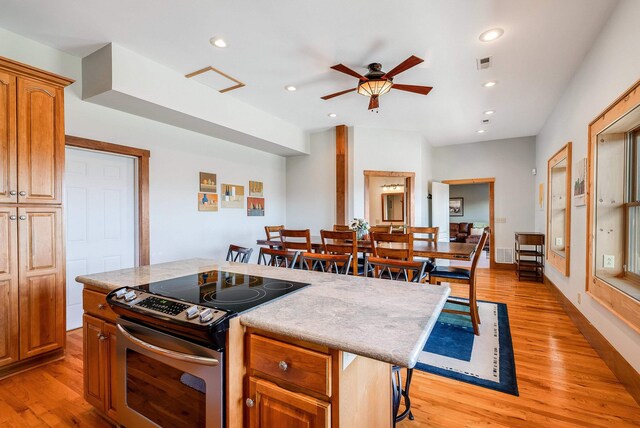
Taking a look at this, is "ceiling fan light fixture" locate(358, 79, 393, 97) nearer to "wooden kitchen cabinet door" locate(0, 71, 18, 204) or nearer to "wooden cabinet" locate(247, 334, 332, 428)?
"wooden cabinet" locate(247, 334, 332, 428)

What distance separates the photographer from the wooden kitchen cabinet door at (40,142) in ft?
7.64

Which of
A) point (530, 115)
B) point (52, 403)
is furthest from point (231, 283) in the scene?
point (530, 115)

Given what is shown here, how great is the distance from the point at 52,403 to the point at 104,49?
2958mm

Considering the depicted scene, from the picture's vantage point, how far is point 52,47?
9.43ft


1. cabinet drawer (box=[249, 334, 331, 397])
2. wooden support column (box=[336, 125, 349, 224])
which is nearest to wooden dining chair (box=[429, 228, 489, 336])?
wooden support column (box=[336, 125, 349, 224])

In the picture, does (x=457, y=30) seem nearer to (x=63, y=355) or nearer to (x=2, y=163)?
(x=2, y=163)

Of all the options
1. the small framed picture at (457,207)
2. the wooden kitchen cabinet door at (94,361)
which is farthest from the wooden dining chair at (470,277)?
the small framed picture at (457,207)

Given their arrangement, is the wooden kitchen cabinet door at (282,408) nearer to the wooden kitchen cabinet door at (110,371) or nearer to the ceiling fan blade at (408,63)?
the wooden kitchen cabinet door at (110,371)

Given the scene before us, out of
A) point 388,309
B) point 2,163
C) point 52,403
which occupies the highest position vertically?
point 2,163

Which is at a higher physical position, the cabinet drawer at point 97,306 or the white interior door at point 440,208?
the white interior door at point 440,208

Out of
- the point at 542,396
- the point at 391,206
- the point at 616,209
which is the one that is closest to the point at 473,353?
the point at 542,396

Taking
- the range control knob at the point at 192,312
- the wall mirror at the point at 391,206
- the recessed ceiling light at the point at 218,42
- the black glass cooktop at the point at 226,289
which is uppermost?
the recessed ceiling light at the point at 218,42

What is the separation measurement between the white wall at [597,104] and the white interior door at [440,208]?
8.16 feet

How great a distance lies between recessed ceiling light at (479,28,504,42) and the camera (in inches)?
102
